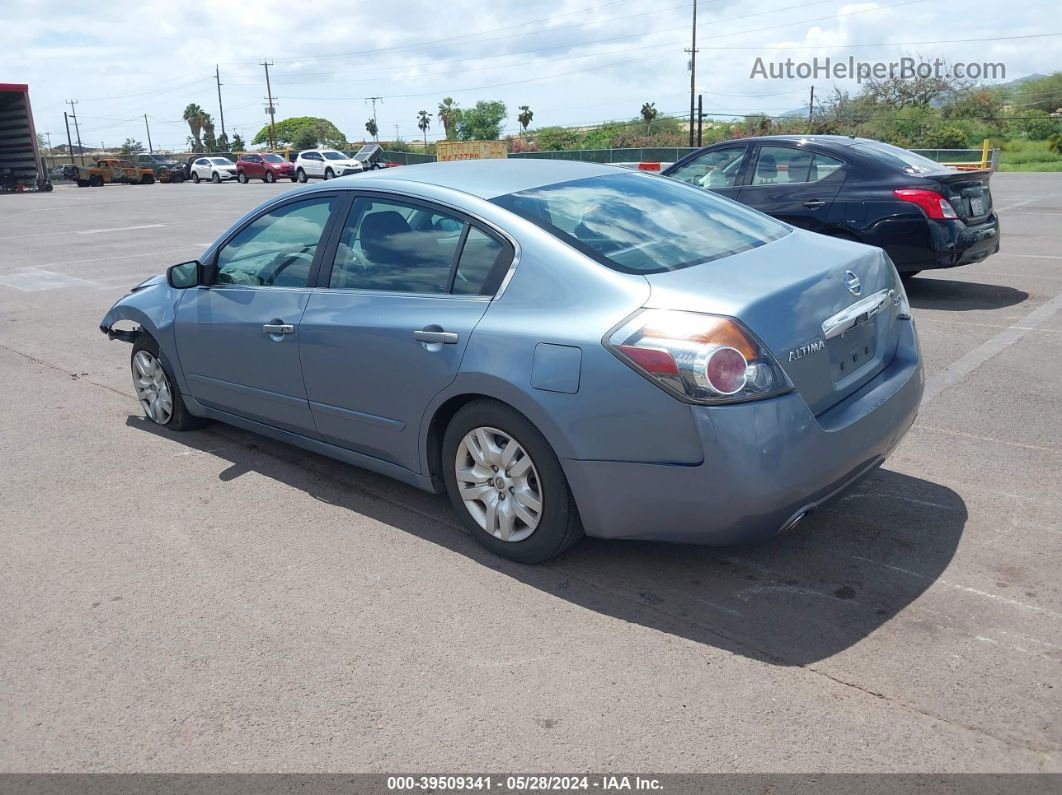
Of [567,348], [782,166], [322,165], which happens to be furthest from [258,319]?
[322,165]

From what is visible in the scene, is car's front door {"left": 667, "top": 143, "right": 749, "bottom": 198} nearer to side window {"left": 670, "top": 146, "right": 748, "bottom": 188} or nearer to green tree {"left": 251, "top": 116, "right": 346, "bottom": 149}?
side window {"left": 670, "top": 146, "right": 748, "bottom": 188}

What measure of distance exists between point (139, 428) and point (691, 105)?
5212 centimetres

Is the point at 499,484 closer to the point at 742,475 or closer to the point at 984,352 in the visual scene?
the point at 742,475

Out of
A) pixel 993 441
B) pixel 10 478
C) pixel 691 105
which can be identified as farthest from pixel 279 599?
pixel 691 105

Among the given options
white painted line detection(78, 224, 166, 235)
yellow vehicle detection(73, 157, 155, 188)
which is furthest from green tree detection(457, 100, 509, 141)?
white painted line detection(78, 224, 166, 235)

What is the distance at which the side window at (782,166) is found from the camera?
9.27 meters

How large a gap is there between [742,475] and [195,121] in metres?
137

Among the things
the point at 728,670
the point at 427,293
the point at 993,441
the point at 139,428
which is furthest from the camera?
the point at 139,428

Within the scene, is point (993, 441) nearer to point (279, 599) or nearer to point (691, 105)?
point (279, 599)

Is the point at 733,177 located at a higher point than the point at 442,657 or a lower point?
higher

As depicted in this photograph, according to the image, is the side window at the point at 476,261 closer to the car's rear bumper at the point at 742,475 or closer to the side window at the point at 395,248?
the side window at the point at 395,248

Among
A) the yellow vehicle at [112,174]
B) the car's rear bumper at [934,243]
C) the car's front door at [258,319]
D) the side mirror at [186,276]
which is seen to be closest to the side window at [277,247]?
the car's front door at [258,319]

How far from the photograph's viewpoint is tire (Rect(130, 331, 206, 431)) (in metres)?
5.74

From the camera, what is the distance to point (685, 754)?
8.94 feet
